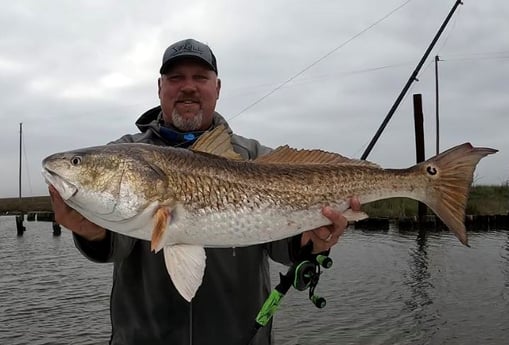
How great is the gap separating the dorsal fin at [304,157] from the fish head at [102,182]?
35.3 inches

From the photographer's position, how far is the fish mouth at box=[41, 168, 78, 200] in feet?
10.6

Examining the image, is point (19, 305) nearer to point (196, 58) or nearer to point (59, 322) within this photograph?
point (59, 322)

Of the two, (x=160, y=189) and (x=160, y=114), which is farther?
(x=160, y=114)

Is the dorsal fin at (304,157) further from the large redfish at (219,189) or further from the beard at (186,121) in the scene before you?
the beard at (186,121)

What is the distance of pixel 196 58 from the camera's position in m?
4.46

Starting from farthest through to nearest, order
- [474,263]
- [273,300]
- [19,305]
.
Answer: [474,263]
[19,305]
[273,300]

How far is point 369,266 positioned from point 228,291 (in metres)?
16.4

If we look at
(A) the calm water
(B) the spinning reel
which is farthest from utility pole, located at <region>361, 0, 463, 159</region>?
(A) the calm water

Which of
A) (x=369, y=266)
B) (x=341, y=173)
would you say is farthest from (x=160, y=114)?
(x=369, y=266)

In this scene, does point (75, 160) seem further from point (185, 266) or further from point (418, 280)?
point (418, 280)

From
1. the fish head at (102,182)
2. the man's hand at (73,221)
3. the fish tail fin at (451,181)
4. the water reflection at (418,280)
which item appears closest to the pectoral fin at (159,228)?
the fish head at (102,182)

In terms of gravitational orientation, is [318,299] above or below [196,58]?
below

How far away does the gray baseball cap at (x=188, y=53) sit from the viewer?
14.6ft

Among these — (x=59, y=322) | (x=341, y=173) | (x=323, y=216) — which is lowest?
(x=59, y=322)
